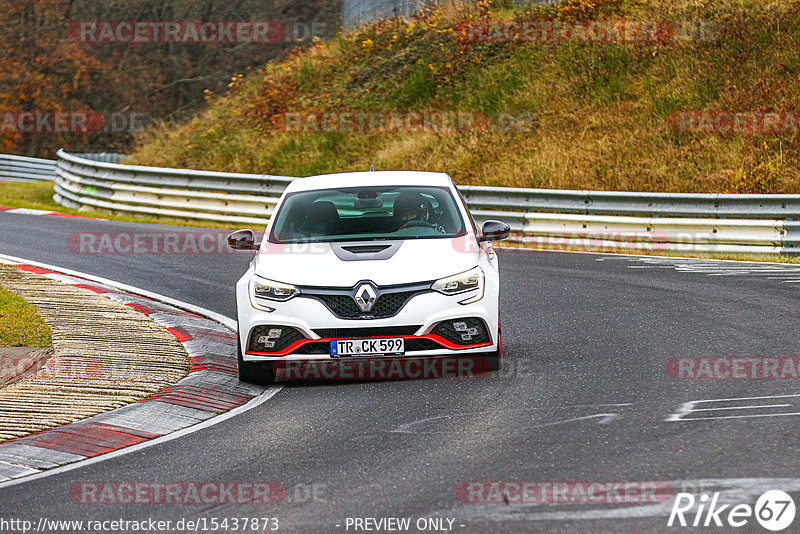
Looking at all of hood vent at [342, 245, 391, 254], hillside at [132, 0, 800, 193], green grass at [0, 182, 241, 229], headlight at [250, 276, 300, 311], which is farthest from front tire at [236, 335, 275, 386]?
hillside at [132, 0, 800, 193]

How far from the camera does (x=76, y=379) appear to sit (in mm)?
8594

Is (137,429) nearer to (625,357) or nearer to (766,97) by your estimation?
(625,357)

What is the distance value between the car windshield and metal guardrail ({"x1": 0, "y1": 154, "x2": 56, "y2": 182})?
2912 cm

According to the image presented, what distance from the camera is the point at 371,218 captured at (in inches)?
375

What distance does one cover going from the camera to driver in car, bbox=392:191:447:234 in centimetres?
936

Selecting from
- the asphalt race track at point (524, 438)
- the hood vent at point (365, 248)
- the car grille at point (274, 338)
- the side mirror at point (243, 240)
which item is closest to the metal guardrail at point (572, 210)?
Answer: the asphalt race track at point (524, 438)

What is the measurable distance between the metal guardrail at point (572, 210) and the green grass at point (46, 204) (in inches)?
7.8

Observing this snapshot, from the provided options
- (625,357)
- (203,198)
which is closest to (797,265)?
(625,357)

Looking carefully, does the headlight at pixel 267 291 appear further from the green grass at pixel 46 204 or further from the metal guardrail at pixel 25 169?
the metal guardrail at pixel 25 169

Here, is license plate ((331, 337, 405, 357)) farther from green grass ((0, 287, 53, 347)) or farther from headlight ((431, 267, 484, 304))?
green grass ((0, 287, 53, 347))

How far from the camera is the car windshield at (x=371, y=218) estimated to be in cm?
926

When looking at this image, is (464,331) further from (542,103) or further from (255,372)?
(542,103)

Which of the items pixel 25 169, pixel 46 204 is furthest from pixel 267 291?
pixel 25 169

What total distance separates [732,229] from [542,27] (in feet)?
49.2
